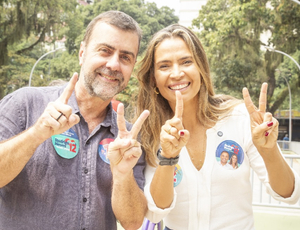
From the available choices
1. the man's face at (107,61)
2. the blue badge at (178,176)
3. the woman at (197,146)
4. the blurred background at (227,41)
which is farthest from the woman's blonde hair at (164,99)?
the blurred background at (227,41)

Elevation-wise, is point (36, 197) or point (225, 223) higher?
point (36, 197)

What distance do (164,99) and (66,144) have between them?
1041 millimetres

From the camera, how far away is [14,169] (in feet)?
6.05

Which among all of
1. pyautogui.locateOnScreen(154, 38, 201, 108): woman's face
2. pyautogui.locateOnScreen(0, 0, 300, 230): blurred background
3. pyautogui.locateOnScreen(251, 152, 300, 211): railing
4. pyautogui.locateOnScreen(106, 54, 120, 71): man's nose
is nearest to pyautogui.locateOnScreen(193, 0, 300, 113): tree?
pyautogui.locateOnScreen(0, 0, 300, 230): blurred background

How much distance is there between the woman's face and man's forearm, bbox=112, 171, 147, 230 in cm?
81

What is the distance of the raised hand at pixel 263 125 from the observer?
6.37ft

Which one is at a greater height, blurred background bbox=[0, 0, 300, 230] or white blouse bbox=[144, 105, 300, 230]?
blurred background bbox=[0, 0, 300, 230]

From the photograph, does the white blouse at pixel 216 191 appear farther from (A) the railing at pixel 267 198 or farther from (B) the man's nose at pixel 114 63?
(A) the railing at pixel 267 198

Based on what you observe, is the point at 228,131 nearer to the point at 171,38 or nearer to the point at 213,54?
the point at 171,38

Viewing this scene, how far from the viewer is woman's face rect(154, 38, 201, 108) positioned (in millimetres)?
2461

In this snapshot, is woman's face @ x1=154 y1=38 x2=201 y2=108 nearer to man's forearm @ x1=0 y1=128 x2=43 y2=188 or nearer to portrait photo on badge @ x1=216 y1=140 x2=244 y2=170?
portrait photo on badge @ x1=216 y1=140 x2=244 y2=170

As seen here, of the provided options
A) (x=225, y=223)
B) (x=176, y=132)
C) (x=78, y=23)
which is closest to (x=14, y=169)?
(x=176, y=132)

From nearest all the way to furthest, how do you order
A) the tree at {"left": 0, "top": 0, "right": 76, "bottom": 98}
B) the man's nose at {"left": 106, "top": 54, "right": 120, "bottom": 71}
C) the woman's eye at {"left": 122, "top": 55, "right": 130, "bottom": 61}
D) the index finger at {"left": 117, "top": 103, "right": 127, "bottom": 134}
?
the index finger at {"left": 117, "top": 103, "right": 127, "bottom": 134} → the man's nose at {"left": 106, "top": 54, "right": 120, "bottom": 71} → the woman's eye at {"left": 122, "top": 55, "right": 130, "bottom": 61} → the tree at {"left": 0, "top": 0, "right": 76, "bottom": 98}

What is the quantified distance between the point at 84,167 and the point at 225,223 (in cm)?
110
